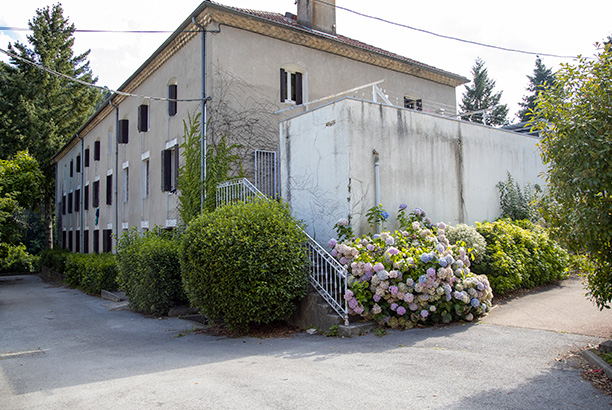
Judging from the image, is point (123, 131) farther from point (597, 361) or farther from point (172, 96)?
point (597, 361)

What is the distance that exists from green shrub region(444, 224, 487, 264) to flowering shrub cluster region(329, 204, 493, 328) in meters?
1.21

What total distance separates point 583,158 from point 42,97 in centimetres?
3155

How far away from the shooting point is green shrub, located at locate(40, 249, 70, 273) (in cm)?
2482

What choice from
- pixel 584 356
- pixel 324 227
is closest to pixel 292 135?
pixel 324 227

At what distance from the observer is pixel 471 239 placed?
963 cm

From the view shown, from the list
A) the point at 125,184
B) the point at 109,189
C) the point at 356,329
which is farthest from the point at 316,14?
the point at 109,189

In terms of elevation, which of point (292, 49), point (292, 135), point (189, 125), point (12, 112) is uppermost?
point (12, 112)

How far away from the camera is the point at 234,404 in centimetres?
457

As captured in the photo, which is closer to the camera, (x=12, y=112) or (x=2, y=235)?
(x=2, y=235)

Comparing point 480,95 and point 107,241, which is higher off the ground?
point 480,95

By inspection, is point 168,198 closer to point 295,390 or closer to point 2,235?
point 2,235

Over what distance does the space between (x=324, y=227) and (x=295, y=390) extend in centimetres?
538

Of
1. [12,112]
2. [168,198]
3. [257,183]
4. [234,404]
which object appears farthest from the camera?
[12,112]

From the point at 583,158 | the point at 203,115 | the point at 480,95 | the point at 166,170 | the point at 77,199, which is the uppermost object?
the point at 480,95
